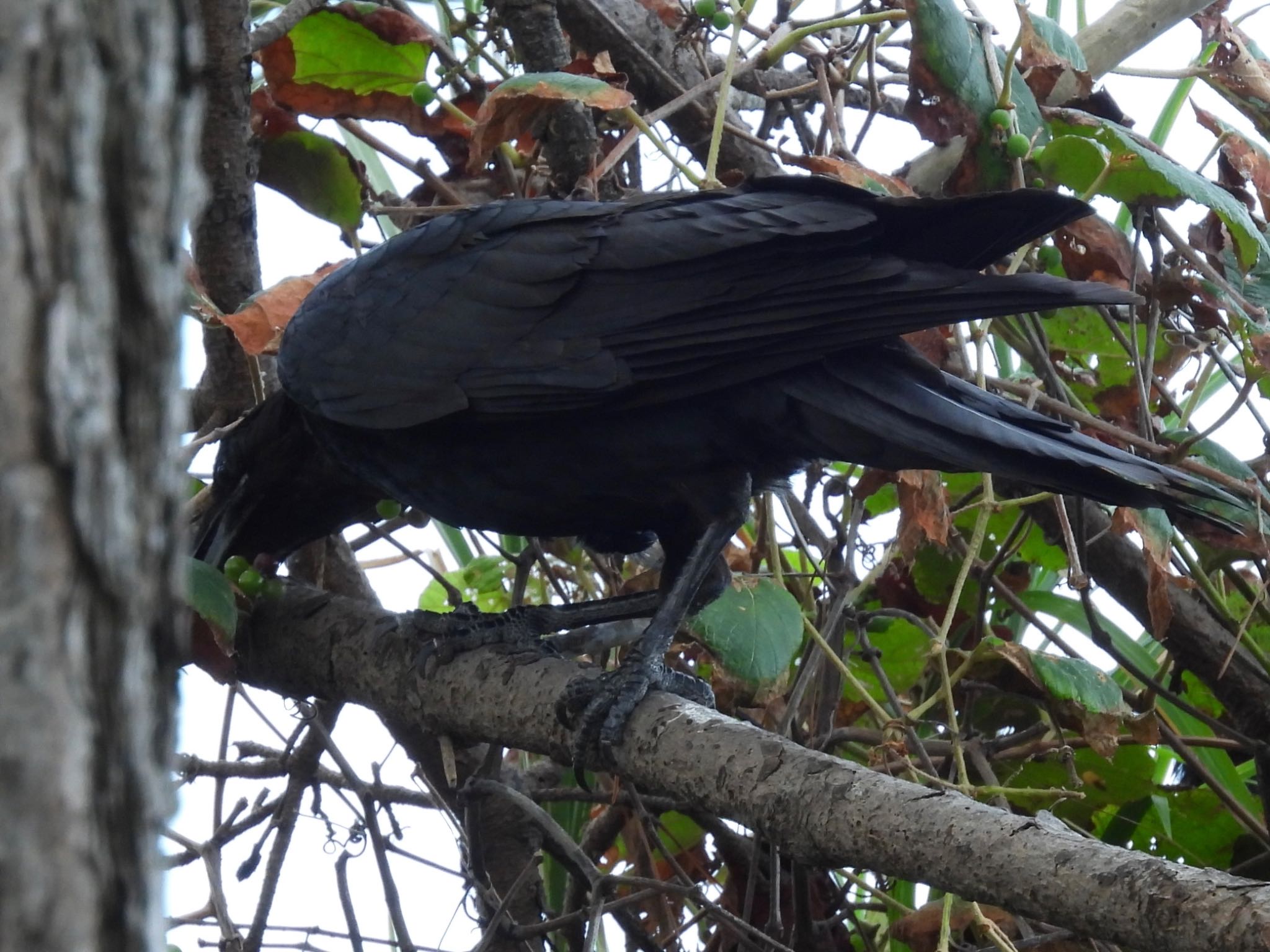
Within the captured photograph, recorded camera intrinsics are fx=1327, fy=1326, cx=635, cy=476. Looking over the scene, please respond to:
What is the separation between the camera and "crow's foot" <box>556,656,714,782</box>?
253 cm

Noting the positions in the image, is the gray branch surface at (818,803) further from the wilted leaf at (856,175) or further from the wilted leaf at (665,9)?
the wilted leaf at (665,9)

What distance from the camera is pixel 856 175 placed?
3096 mm

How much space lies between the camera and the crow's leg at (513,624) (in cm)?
297

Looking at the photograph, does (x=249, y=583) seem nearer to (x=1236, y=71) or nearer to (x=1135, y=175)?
(x=1135, y=175)

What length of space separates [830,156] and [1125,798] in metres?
1.80

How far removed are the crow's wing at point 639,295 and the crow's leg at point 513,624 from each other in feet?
1.60

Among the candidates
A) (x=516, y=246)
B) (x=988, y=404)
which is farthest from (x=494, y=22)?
(x=988, y=404)

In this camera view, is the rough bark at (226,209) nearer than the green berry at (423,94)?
Yes

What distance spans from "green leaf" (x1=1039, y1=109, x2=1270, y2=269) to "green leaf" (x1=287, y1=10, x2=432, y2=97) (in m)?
1.58

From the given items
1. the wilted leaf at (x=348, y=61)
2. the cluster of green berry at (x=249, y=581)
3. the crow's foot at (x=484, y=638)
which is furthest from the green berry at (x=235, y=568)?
the wilted leaf at (x=348, y=61)

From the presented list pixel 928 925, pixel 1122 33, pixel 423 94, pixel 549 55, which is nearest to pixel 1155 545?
pixel 928 925

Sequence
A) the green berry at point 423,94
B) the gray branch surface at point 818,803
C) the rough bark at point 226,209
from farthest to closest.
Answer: the green berry at point 423,94 < the rough bark at point 226,209 < the gray branch surface at point 818,803

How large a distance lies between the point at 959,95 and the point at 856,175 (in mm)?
286

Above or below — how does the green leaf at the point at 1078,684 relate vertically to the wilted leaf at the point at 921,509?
below
